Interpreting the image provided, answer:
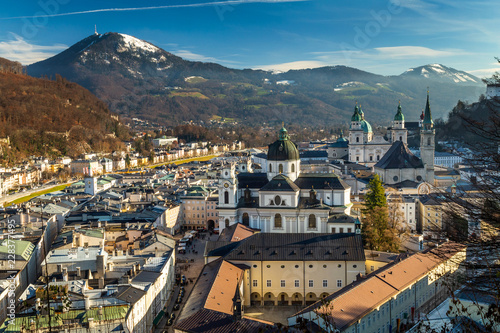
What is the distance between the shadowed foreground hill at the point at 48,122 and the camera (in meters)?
95.2

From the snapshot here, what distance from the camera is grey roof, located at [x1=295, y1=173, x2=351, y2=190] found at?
3953 cm

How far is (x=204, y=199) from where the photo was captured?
4997 centimetres

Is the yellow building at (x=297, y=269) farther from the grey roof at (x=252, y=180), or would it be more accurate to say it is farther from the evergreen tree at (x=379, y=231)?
the grey roof at (x=252, y=180)

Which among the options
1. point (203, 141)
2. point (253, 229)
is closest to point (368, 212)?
point (253, 229)

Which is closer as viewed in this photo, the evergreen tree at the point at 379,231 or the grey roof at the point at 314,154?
the evergreen tree at the point at 379,231

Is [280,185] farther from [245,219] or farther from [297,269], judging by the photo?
[297,269]

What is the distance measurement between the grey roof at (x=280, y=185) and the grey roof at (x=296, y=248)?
27.2 feet

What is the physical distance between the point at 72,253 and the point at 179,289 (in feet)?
21.8

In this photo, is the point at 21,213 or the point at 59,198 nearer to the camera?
the point at 21,213

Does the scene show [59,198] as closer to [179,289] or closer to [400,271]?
[179,289]

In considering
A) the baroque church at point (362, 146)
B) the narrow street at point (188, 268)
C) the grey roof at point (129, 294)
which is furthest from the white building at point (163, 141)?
the grey roof at point (129, 294)

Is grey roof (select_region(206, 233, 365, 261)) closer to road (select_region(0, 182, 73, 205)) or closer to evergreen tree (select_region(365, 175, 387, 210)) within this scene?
evergreen tree (select_region(365, 175, 387, 210))

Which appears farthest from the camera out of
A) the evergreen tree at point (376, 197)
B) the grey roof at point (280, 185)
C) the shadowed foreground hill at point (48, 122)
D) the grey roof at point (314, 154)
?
the shadowed foreground hill at point (48, 122)

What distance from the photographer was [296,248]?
2911 centimetres
